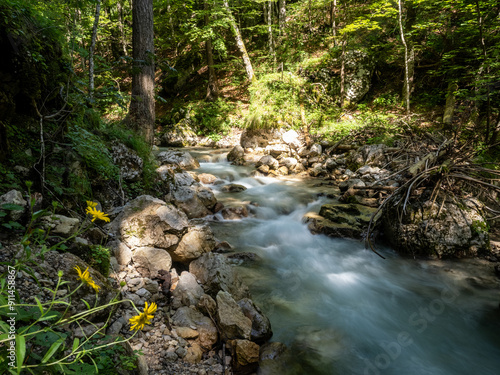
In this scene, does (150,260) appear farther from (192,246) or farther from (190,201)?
(190,201)

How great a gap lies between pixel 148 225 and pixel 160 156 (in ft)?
19.7

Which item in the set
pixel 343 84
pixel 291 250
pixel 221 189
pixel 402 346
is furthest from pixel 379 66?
pixel 402 346

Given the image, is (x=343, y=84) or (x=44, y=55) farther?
(x=343, y=84)

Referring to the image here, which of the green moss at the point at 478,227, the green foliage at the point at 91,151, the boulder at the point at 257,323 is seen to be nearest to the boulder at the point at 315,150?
the green moss at the point at 478,227

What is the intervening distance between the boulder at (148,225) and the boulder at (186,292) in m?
0.62

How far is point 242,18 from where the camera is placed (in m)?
19.5

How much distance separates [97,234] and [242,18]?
70.2 feet

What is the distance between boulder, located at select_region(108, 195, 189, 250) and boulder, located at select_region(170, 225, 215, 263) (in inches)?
3.2

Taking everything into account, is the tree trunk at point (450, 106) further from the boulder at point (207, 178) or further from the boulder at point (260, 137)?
the boulder at point (207, 178)

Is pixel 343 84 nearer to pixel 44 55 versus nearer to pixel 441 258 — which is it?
pixel 441 258

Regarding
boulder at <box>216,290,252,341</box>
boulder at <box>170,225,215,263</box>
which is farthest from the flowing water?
boulder at <box>170,225,215,263</box>

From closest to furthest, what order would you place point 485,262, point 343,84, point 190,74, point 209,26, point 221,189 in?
point 485,262
point 221,189
point 343,84
point 209,26
point 190,74

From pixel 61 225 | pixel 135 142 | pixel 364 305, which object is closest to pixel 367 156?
pixel 364 305

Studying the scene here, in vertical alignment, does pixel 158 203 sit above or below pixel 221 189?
above
